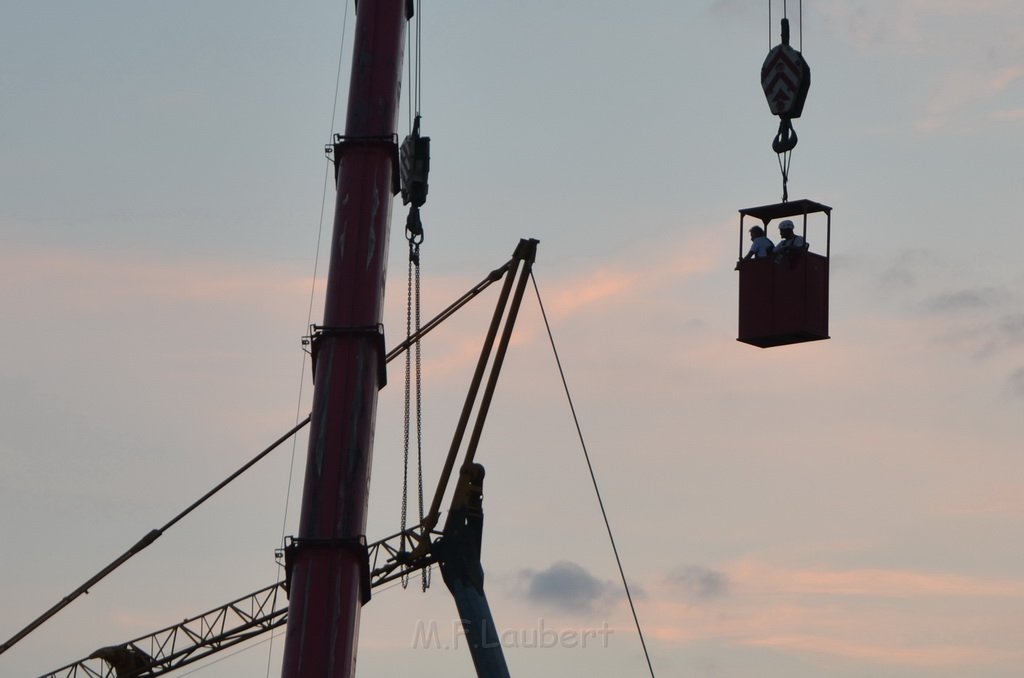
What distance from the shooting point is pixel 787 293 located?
104 feet

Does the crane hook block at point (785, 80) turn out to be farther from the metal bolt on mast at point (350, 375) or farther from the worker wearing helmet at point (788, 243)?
the metal bolt on mast at point (350, 375)

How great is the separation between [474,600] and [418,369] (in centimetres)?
487

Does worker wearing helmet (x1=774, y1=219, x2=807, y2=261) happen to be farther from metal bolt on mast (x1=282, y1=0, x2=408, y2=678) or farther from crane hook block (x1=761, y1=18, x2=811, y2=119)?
metal bolt on mast (x1=282, y1=0, x2=408, y2=678)

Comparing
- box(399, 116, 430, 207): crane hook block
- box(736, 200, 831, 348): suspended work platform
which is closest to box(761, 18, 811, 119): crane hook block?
→ box(736, 200, 831, 348): suspended work platform

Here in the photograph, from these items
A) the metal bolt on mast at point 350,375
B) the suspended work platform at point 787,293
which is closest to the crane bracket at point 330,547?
the metal bolt on mast at point 350,375

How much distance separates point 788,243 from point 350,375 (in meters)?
7.50

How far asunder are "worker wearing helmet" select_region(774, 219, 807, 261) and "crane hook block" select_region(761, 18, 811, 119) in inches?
89.0

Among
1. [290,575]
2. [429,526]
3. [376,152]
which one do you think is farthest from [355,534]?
[429,526]

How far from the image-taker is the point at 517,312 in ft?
137

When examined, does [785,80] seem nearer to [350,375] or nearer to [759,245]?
[759,245]

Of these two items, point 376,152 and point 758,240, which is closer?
point 758,240

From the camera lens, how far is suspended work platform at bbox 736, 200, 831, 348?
3158 centimetres

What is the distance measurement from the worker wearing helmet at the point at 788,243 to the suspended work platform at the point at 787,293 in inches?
0.8

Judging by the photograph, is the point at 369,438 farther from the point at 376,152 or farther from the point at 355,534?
the point at 376,152
